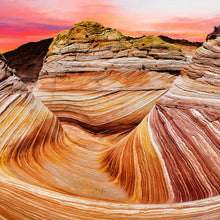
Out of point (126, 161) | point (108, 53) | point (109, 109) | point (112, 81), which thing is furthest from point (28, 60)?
point (126, 161)

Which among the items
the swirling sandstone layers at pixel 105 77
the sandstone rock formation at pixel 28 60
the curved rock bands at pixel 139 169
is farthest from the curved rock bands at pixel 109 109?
the sandstone rock formation at pixel 28 60

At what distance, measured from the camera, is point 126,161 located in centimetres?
272

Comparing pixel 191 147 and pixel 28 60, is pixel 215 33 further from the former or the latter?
pixel 28 60

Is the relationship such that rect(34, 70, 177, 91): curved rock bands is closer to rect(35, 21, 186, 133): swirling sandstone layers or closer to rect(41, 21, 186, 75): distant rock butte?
rect(35, 21, 186, 133): swirling sandstone layers

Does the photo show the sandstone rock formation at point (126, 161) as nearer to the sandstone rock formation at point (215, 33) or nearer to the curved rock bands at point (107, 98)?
the sandstone rock formation at point (215, 33)

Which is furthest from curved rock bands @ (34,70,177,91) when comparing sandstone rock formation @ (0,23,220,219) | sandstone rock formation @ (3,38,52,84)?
sandstone rock formation @ (3,38,52,84)

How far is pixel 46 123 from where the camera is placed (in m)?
3.44

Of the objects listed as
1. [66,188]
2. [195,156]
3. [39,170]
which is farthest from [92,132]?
[195,156]

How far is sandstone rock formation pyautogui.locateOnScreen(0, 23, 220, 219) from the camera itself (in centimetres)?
171

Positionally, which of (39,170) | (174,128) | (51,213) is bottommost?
(39,170)

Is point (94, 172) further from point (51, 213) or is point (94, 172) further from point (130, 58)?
point (130, 58)

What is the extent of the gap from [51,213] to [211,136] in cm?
163

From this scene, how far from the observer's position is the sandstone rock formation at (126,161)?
67.2 inches

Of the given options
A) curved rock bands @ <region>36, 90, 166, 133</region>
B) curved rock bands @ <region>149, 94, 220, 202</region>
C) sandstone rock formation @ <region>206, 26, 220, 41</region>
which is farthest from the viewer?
curved rock bands @ <region>36, 90, 166, 133</region>
